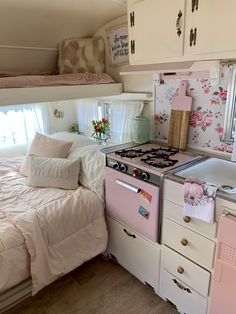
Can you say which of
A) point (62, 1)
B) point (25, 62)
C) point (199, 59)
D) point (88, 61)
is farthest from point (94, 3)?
point (199, 59)

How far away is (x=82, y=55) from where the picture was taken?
8.15ft

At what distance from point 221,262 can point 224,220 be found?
248 millimetres

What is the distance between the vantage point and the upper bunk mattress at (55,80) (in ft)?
6.43

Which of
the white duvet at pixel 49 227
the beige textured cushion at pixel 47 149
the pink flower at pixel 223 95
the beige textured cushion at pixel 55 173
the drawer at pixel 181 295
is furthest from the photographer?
the beige textured cushion at pixel 47 149

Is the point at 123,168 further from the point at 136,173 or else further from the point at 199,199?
the point at 199,199

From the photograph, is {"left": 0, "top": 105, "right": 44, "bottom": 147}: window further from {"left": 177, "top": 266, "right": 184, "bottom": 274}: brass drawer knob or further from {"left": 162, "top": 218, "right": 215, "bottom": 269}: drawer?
{"left": 177, "top": 266, "right": 184, "bottom": 274}: brass drawer knob

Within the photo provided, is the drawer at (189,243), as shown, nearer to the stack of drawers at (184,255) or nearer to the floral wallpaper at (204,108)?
the stack of drawers at (184,255)

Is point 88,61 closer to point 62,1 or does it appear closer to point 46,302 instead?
point 62,1

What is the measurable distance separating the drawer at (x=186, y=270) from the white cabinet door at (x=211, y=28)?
1.24 metres

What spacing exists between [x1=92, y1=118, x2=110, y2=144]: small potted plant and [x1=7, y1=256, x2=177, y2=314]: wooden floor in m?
1.40

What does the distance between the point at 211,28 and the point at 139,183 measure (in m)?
1.03

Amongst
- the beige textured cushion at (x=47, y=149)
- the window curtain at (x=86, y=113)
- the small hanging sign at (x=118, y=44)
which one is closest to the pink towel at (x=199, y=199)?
the beige textured cushion at (x=47, y=149)

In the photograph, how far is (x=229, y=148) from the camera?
1776mm

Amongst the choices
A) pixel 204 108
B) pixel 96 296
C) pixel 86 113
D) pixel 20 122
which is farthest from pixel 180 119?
pixel 20 122
